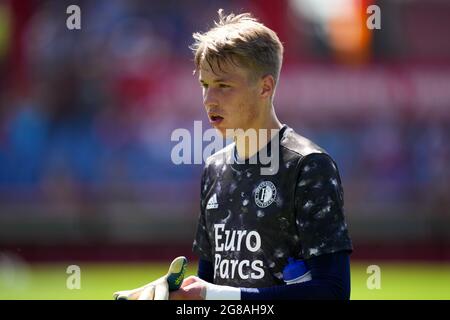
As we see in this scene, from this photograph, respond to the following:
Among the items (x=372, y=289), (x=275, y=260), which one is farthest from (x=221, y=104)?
(x=372, y=289)

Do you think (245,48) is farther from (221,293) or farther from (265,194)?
(221,293)

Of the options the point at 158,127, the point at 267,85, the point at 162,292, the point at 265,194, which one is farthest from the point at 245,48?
the point at 158,127

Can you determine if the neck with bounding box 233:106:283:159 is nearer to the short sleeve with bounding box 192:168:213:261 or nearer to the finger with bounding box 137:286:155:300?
the short sleeve with bounding box 192:168:213:261

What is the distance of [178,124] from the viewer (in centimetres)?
1820

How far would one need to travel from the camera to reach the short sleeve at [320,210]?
3.84 meters

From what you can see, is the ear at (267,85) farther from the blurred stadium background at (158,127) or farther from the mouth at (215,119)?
the blurred stadium background at (158,127)

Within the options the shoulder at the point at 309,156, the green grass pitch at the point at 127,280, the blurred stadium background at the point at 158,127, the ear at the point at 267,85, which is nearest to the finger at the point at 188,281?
the shoulder at the point at 309,156

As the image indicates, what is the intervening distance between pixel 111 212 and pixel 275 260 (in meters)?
13.4

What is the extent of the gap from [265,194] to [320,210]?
0.28 meters

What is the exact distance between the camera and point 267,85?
4074 millimetres

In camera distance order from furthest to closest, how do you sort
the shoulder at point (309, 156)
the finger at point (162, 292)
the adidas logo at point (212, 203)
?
the adidas logo at point (212, 203) → the shoulder at point (309, 156) → the finger at point (162, 292)
